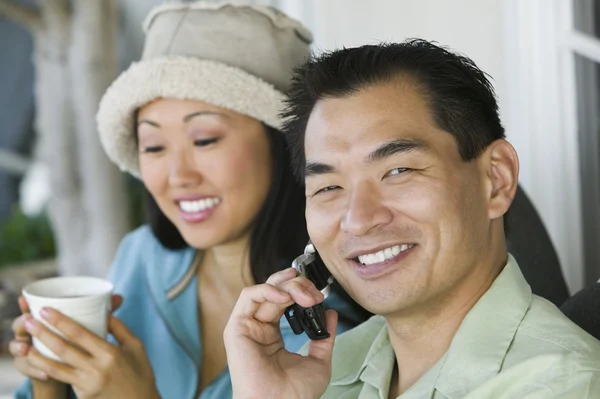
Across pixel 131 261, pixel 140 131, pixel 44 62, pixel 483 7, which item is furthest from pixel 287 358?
pixel 44 62

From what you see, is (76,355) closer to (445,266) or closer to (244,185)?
(244,185)

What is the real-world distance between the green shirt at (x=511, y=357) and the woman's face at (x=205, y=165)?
65 centimetres

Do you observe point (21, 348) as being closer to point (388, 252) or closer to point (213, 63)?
point (213, 63)

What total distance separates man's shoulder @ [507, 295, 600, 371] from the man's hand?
0.35m

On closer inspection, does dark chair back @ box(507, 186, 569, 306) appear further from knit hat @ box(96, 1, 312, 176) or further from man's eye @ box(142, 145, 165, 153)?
man's eye @ box(142, 145, 165, 153)

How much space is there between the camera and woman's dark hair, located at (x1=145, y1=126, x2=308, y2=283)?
202 cm

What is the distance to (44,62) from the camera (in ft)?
11.7

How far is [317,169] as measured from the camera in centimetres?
139

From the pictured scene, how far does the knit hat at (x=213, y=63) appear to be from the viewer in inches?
75.4

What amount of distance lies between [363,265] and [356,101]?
269mm

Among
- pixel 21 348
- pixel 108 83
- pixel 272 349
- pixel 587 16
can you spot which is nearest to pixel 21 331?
pixel 21 348

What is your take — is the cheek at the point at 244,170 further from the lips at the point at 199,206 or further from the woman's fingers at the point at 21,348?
the woman's fingers at the point at 21,348

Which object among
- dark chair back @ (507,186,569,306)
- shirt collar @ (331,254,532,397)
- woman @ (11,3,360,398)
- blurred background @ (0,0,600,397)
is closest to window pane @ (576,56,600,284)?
blurred background @ (0,0,600,397)

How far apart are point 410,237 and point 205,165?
76 cm
